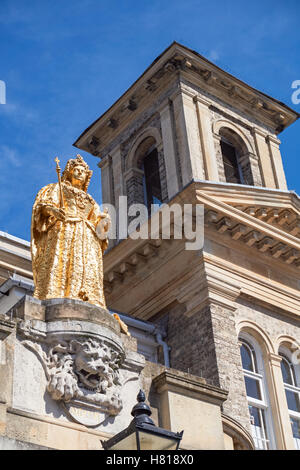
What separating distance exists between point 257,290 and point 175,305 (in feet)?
6.22

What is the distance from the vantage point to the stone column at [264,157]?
26.8 meters

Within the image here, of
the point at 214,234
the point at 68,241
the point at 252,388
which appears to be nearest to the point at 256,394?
the point at 252,388

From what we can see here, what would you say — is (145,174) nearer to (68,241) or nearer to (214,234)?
(214,234)

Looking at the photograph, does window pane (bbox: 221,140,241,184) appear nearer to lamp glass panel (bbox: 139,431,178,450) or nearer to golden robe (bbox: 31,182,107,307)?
golden robe (bbox: 31,182,107,307)

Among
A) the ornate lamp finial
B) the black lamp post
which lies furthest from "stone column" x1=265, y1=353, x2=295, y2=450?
the black lamp post

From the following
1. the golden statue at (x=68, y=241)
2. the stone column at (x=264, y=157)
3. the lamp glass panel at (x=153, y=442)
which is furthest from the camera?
the stone column at (x=264, y=157)

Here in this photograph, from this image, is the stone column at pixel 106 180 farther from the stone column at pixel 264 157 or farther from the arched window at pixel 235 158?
the stone column at pixel 264 157

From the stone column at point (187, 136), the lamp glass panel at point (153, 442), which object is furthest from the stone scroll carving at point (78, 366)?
the stone column at point (187, 136)

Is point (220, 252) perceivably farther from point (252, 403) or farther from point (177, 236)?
point (252, 403)

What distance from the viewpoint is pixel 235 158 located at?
2752cm

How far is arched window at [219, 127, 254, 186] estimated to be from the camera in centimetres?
2681

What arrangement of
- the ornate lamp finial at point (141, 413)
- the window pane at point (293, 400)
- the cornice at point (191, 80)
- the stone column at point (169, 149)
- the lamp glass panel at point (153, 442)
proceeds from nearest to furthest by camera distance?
the lamp glass panel at point (153, 442), the ornate lamp finial at point (141, 413), the window pane at point (293, 400), the stone column at point (169, 149), the cornice at point (191, 80)

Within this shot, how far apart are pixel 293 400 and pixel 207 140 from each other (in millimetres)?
7981

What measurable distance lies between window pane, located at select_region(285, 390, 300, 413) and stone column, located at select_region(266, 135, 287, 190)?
7873mm
